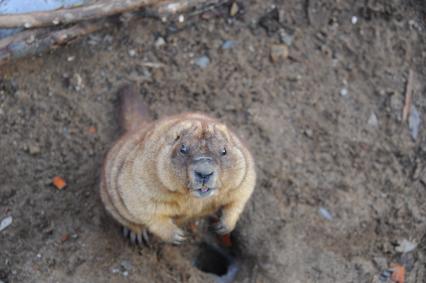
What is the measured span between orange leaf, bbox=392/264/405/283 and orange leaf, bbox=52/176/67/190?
2628 millimetres

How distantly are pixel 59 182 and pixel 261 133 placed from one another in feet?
5.52

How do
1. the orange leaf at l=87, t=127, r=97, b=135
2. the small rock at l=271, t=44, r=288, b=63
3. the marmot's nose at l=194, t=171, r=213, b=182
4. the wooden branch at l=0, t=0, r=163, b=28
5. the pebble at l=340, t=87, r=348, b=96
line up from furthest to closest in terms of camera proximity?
the small rock at l=271, t=44, r=288, b=63 < the pebble at l=340, t=87, r=348, b=96 < the orange leaf at l=87, t=127, r=97, b=135 < the wooden branch at l=0, t=0, r=163, b=28 < the marmot's nose at l=194, t=171, r=213, b=182

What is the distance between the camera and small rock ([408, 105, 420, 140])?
17.4ft

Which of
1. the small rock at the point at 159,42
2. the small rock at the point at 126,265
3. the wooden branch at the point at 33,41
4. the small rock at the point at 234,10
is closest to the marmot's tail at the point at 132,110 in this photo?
the small rock at the point at 159,42

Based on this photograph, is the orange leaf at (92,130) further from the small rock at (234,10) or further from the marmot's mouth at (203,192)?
the marmot's mouth at (203,192)

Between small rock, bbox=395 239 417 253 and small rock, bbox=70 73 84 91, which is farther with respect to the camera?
small rock, bbox=70 73 84 91

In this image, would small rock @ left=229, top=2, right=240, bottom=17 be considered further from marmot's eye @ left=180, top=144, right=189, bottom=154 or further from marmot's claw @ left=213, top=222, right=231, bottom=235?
marmot's eye @ left=180, top=144, right=189, bottom=154

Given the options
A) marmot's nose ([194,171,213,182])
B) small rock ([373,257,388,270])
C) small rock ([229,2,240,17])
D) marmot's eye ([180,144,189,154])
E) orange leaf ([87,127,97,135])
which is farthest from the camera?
small rock ([229,2,240,17])

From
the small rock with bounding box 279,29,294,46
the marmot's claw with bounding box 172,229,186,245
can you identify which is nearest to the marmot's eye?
the marmot's claw with bounding box 172,229,186,245

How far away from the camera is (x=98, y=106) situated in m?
5.37

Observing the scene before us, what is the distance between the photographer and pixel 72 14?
5.07 meters

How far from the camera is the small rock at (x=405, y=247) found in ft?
15.8

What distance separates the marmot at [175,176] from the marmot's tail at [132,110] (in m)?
0.04

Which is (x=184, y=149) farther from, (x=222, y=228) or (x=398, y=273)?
(x=398, y=273)
